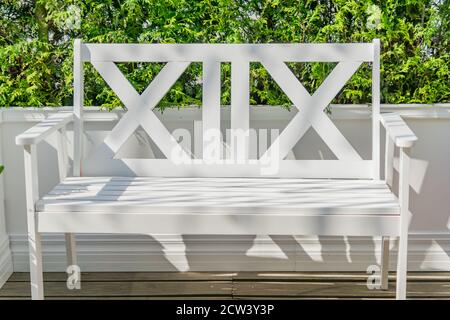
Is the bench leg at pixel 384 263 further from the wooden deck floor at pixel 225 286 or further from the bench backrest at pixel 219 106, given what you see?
the bench backrest at pixel 219 106

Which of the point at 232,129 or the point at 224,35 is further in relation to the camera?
the point at 224,35

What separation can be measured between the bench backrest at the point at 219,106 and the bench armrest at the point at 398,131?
0.08 m

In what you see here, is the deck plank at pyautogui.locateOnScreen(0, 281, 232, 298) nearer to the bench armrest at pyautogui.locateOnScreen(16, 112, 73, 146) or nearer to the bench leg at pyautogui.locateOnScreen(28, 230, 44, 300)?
the bench leg at pyautogui.locateOnScreen(28, 230, 44, 300)

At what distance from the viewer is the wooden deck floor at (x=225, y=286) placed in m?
2.82

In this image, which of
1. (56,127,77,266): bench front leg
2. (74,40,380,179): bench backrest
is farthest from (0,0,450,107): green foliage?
(56,127,77,266): bench front leg

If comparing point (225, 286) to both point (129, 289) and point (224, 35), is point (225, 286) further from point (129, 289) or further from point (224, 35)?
point (224, 35)

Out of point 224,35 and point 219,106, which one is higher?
Result: point 224,35

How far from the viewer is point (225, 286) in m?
2.91

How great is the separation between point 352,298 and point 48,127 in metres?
1.34

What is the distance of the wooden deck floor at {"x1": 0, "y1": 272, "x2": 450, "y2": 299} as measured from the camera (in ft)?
9.25

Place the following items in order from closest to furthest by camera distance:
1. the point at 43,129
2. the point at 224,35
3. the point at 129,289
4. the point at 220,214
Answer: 1. the point at 220,214
2. the point at 43,129
3. the point at 129,289
4. the point at 224,35

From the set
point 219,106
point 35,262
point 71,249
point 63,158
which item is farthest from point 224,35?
point 35,262

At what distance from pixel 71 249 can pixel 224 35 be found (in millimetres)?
1089

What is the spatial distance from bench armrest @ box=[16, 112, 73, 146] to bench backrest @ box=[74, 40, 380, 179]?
78 mm
